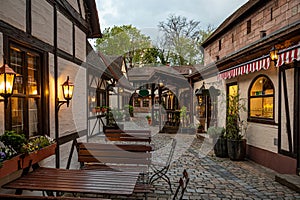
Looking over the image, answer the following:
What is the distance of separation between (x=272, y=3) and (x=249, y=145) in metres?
4.14

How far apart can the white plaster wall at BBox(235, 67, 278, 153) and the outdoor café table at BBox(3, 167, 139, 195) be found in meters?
3.90

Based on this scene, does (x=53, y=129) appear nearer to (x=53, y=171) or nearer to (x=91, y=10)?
(x=53, y=171)

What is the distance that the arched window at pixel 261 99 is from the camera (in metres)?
5.66

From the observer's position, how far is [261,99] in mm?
6059

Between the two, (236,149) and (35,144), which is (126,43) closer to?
(236,149)

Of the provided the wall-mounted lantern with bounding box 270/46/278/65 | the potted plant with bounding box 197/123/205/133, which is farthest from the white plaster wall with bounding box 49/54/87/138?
the potted plant with bounding box 197/123/205/133

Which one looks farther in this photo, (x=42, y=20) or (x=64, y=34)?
(x=64, y=34)

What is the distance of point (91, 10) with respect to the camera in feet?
20.6

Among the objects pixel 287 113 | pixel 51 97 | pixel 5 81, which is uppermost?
pixel 5 81

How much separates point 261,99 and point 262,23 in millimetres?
2889

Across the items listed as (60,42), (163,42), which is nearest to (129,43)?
(163,42)

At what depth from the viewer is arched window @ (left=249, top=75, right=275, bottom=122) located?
5.66 m

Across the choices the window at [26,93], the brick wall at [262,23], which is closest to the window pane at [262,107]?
the brick wall at [262,23]

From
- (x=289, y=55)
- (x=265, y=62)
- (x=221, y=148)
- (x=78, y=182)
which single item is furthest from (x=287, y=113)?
(x=78, y=182)
